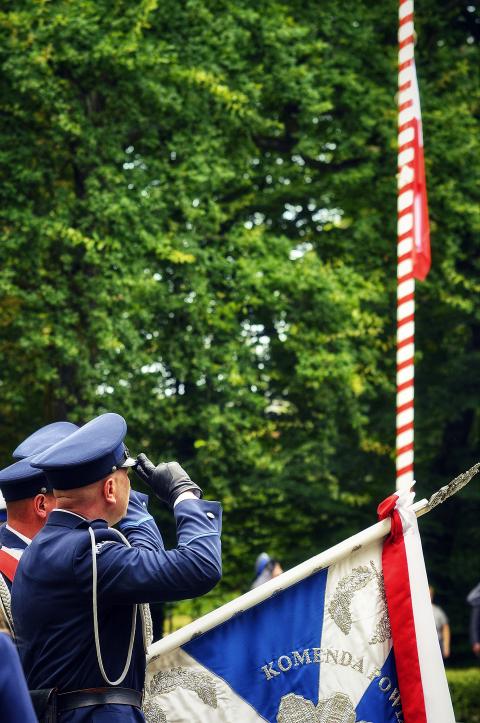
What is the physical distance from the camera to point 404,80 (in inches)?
308

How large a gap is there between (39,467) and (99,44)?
13454 mm

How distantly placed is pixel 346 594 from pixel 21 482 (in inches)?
50.0

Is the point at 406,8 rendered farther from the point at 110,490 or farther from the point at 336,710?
the point at 110,490

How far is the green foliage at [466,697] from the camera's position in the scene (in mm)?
15344

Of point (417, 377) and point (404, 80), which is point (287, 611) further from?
point (417, 377)

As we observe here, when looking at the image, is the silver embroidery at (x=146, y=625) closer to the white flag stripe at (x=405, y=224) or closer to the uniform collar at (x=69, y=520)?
the uniform collar at (x=69, y=520)

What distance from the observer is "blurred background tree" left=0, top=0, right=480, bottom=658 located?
1673 centimetres

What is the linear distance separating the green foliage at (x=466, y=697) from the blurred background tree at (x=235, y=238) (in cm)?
382

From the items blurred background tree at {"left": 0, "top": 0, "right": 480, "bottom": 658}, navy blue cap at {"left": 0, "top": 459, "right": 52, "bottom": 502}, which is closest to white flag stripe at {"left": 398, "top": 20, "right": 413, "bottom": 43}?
navy blue cap at {"left": 0, "top": 459, "right": 52, "bottom": 502}

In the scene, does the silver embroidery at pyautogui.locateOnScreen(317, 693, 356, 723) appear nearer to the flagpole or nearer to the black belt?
the flagpole

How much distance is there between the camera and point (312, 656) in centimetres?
454

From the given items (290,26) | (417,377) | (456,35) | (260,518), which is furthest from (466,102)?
(260,518)

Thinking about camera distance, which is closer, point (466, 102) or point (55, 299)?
point (55, 299)

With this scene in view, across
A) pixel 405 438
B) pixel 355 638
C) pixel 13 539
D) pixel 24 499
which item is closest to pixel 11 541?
pixel 13 539
